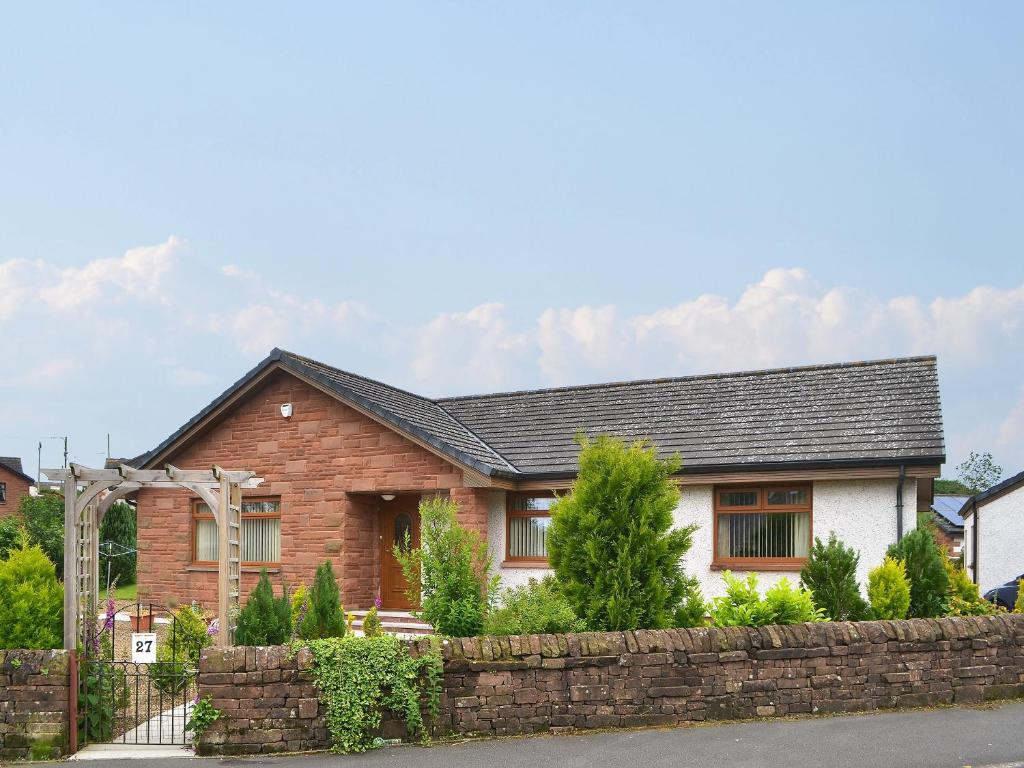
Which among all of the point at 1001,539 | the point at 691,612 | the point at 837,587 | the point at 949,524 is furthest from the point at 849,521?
the point at 949,524

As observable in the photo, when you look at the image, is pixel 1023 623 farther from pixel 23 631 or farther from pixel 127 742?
pixel 23 631

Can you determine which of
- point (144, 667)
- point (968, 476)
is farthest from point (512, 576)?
point (968, 476)

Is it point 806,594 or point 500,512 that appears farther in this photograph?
point 500,512

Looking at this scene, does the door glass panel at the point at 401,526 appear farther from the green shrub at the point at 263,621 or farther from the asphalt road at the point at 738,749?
the asphalt road at the point at 738,749

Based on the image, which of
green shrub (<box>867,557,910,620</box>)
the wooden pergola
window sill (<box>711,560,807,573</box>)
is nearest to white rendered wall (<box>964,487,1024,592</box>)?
window sill (<box>711,560,807,573</box>)

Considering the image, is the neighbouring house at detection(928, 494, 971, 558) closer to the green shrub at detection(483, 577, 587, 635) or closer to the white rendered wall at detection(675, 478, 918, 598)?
the white rendered wall at detection(675, 478, 918, 598)

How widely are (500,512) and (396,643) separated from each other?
879 cm

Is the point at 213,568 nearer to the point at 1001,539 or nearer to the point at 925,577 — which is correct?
the point at 925,577

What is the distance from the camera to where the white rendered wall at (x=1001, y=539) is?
26781 mm

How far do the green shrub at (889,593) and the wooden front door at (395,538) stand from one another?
9540 millimetres

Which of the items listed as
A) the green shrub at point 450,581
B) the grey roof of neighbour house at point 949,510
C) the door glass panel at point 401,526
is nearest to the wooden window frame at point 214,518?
the door glass panel at point 401,526

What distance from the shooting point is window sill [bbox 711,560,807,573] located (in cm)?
1611

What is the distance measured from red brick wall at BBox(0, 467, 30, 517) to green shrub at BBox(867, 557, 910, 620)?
55.5 metres

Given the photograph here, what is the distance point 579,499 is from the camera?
35.6 feet
